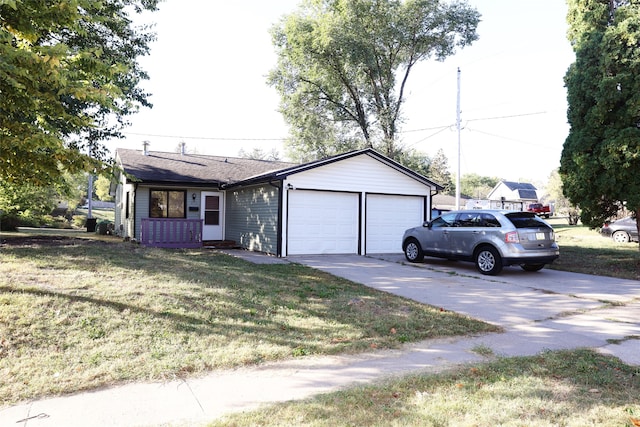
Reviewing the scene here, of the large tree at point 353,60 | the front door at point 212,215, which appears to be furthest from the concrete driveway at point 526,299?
the large tree at point 353,60

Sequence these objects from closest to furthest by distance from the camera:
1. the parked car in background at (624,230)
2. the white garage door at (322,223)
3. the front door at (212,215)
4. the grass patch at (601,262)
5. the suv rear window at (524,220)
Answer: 1. the suv rear window at (524,220)
2. the grass patch at (601,262)
3. the white garage door at (322,223)
4. the front door at (212,215)
5. the parked car in background at (624,230)

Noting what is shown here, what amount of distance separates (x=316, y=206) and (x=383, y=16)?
14059 mm

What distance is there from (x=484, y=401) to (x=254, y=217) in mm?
12569

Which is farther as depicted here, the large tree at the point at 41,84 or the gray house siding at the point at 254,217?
the gray house siding at the point at 254,217

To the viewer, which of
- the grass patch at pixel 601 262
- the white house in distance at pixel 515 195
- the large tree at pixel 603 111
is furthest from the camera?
the white house in distance at pixel 515 195

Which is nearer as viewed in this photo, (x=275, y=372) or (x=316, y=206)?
(x=275, y=372)

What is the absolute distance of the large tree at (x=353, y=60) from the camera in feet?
74.5

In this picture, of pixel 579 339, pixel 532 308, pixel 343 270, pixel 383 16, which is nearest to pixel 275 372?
pixel 579 339

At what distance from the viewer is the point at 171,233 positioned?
15523 millimetres

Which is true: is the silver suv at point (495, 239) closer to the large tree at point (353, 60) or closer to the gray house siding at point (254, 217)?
the gray house siding at point (254, 217)

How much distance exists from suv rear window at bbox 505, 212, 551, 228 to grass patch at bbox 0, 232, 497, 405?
4.59 metres

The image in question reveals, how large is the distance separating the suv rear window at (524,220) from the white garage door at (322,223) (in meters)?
5.73

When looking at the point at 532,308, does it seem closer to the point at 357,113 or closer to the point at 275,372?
the point at 275,372

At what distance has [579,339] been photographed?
5363 millimetres
